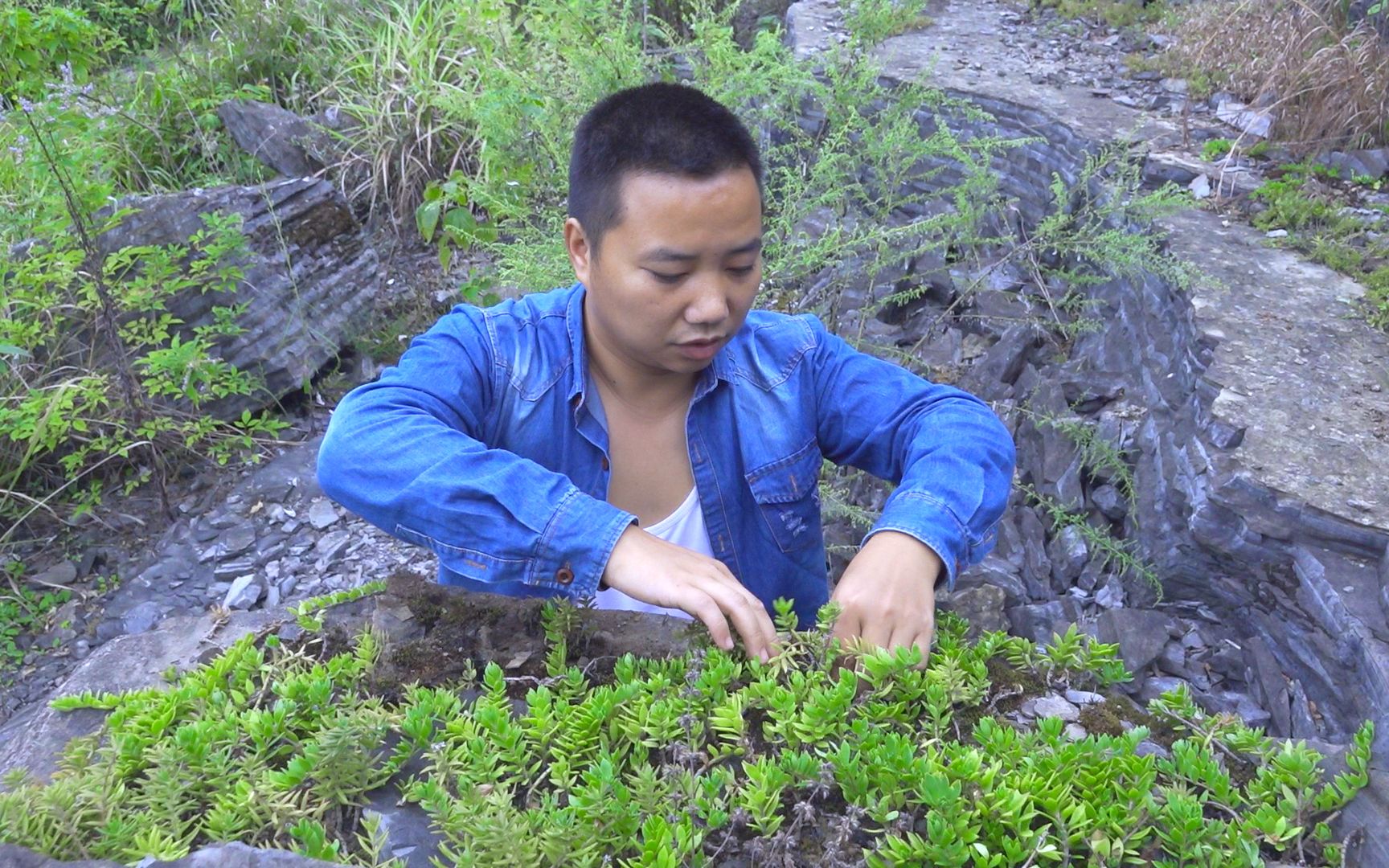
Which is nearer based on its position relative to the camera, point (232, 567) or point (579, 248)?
point (579, 248)

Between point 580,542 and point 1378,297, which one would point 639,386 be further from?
point 1378,297

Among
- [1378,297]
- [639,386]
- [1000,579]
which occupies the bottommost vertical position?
[1000,579]

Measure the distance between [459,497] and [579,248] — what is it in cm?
74

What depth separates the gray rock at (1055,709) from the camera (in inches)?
55.7

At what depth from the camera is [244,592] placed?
405 centimetres

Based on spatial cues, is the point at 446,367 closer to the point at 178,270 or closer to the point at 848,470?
the point at 848,470

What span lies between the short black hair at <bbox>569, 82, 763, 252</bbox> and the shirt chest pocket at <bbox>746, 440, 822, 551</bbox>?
614 mm

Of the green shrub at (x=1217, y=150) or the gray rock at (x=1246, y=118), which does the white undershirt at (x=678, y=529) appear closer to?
the green shrub at (x=1217, y=150)

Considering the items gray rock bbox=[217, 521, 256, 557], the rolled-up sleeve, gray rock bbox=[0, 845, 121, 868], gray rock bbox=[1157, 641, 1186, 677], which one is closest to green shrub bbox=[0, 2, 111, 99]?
gray rock bbox=[217, 521, 256, 557]

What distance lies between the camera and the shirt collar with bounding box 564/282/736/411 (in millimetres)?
2289

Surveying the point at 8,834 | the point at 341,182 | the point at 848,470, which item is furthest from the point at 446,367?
the point at 341,182

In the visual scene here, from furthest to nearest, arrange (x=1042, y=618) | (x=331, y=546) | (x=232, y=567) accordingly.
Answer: (x=331, y=546) → (x=232, y=567) → (x=1042, y=618)

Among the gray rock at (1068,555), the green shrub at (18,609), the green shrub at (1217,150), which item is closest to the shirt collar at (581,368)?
the gray rock at (1068,555)

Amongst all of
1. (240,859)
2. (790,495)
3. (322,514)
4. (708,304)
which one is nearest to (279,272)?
(322,514)
